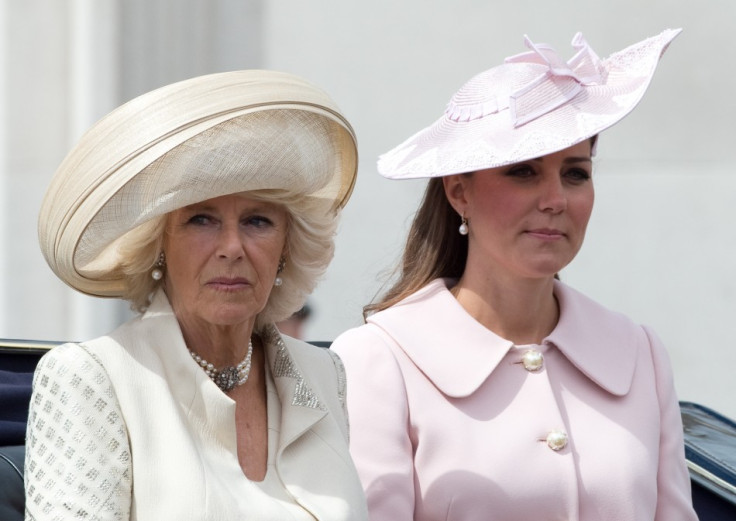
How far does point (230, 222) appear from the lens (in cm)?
267

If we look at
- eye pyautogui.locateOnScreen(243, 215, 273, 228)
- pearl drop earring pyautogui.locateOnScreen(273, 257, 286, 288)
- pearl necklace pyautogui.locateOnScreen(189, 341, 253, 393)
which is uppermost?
eye pyautogui.locateOnScreen(243, 215, 273, 228)

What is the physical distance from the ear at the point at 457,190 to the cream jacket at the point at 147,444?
0.90 meters

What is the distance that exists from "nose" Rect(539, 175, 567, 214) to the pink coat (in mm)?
339

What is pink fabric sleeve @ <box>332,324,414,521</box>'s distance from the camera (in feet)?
10.3

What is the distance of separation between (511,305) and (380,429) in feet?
1.62

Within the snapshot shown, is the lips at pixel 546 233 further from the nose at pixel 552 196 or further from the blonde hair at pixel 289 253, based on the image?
the blonde hair at pixel 289 253

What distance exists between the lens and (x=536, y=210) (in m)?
3.33

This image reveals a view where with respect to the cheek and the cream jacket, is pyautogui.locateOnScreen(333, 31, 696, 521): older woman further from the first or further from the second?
the cream jacket

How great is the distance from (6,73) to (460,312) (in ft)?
9.70

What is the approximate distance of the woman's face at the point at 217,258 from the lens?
8.73ft

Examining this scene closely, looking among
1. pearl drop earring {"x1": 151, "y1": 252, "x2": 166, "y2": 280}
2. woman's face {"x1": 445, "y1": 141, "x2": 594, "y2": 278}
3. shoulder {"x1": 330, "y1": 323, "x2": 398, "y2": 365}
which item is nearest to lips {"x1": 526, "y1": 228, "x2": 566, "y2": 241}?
woman's face {"x1": 445, "y1": 141, "x2": 594, "y2": 278}

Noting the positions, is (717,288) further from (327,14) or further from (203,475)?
(203,475)

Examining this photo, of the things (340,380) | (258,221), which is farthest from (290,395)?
(258,221)

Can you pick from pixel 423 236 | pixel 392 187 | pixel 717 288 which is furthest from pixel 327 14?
pixel 423 236
